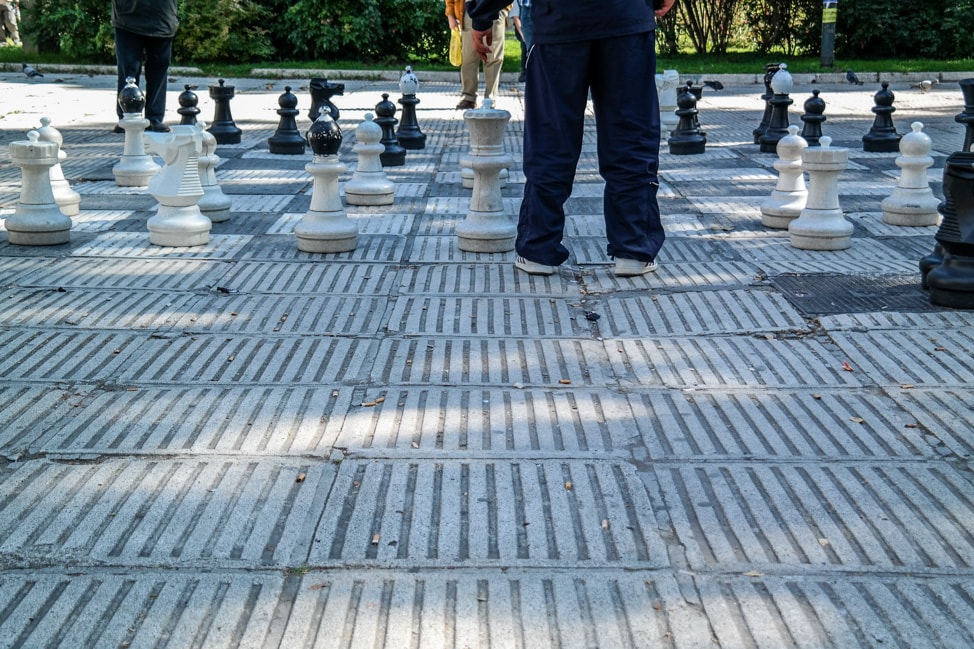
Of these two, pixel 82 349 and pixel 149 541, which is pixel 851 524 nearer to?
pixel 149 541

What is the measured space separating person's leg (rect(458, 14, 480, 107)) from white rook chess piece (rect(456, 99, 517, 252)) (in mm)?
4523

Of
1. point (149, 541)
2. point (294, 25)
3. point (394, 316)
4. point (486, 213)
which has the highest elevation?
point (294, 25)

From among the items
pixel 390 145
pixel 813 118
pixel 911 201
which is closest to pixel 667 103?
pixel 813 118

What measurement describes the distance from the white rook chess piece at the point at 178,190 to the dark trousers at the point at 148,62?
11.9 feet

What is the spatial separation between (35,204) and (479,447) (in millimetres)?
3625

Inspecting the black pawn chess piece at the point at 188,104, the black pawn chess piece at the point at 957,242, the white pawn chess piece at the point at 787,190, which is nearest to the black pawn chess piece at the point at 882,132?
the white pawn chess piece at the point at 787,190

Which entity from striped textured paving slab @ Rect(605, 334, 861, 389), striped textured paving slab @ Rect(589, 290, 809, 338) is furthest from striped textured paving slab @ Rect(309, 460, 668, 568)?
striped textured paving slab @ Rect(589, 290, 809, 338)

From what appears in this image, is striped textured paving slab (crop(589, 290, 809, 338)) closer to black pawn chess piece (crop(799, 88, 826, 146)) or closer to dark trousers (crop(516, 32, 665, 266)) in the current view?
dark trousers (crop(516, 32, 665, 266))

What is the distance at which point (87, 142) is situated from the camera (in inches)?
393

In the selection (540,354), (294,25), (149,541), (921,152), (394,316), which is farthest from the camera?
(294,25)

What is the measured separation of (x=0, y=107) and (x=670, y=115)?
24.1 ft

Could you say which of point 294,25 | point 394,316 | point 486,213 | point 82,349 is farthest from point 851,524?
point 294,25

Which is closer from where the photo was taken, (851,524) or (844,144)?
(851,524)

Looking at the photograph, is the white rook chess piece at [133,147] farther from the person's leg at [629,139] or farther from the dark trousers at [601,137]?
the person's leg at [629,139]
